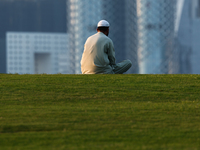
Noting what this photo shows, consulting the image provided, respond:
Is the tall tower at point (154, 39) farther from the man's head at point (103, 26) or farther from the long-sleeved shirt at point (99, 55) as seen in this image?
the long-sleeved shirt at point (99, 55)

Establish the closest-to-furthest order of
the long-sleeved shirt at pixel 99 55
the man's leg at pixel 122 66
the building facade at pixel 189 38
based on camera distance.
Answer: the long-sleeved shirt at pixel 99 55 → the man's leg at pixel 122 66 → the building facade at pixel 189 38

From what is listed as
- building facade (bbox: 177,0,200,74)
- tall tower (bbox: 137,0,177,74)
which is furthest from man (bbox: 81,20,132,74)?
building facade (bbox: 177,0,200,74)

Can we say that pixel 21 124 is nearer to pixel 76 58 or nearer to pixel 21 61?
pixel 76 58

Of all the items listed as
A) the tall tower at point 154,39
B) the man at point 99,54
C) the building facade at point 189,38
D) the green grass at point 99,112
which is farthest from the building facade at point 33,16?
the green grass at point 99,112

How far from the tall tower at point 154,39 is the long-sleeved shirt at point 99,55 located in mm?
90711

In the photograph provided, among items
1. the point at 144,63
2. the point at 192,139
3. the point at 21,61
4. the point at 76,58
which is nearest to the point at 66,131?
the point at 192,139

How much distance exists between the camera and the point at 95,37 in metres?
10.2

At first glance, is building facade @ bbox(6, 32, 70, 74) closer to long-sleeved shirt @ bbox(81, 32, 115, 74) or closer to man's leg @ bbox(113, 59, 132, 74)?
man's leg @ bbox(113, 59, 132, 74)

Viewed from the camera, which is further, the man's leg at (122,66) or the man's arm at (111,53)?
the man's leg at (122,66)

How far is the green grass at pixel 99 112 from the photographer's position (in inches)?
206

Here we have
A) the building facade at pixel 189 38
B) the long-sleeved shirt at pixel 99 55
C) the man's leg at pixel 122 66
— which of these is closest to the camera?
the long-sleeved shirt at pixel 99 55

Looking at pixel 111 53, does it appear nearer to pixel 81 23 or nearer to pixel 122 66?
pixel 122 66

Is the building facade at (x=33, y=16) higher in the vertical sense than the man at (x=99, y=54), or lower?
higher

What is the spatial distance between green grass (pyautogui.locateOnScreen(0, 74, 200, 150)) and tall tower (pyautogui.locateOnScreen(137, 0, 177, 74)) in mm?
91847
